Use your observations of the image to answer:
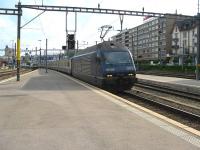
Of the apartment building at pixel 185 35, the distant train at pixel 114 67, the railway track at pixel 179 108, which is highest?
the apartment building at pixel 185 35

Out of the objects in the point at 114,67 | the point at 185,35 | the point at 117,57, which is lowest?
the point at 114,67

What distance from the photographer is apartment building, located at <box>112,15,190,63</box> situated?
14338 centimetres

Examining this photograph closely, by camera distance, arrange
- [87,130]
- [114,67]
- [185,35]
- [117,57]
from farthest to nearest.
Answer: [185,35] → [117,57] → [114,67] → [87,130]

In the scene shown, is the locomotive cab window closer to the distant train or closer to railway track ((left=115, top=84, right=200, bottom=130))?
the distant train

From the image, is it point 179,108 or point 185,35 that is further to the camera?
point 185,35

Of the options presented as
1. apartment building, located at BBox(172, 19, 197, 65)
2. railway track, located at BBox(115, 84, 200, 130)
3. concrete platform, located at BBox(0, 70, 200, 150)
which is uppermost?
apartment building, located at BBox(172, 19, 197, 65)

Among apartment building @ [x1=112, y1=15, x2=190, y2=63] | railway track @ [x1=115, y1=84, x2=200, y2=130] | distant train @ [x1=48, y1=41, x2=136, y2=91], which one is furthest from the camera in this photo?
apartment building @ [x1=112, y1=15, x2=190, y2=63]

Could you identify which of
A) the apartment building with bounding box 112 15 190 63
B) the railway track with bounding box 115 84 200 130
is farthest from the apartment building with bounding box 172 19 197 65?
the railway track with bounding box 115 84 200 130

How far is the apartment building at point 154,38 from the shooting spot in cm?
14338

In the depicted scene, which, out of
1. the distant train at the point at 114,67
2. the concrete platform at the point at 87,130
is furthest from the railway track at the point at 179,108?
the concrete platform at the point at 87,130

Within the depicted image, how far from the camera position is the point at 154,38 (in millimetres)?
155125

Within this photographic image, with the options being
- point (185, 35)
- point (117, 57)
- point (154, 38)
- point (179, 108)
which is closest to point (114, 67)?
point (117, 57)

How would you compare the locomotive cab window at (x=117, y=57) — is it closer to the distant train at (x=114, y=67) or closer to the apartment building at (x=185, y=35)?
the distant train at (x=114, y=67)

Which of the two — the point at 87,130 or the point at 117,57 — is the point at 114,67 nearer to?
the point at 117,57
